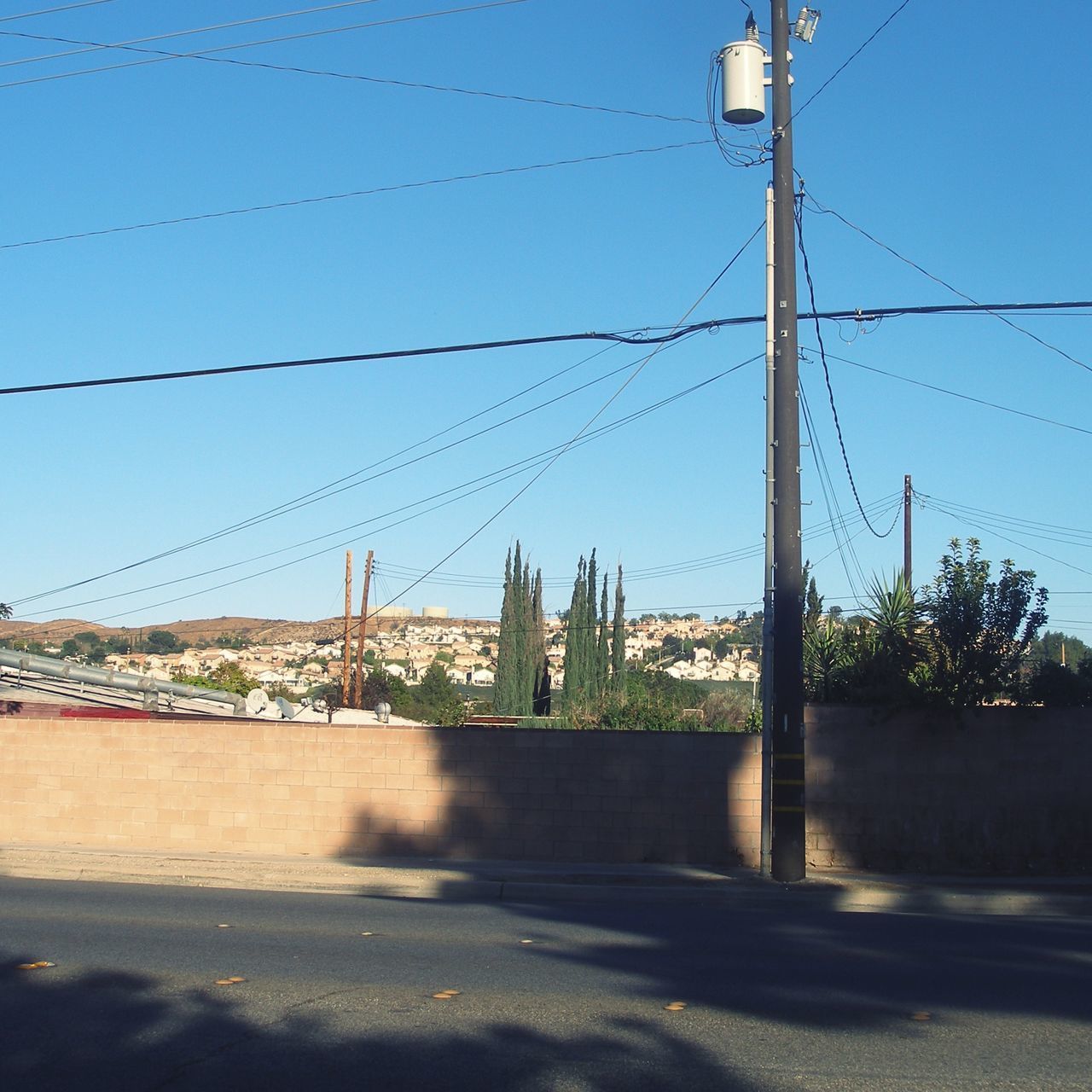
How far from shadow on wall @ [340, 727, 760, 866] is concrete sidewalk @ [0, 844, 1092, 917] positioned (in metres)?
0.47

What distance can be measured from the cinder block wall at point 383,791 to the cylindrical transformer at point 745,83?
8.07m

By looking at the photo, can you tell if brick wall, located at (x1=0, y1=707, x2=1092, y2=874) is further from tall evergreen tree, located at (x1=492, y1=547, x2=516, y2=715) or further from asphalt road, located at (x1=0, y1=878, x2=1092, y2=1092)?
tall evergreen tree, located at (x1=492, y1=547, x2=516, y2=715)

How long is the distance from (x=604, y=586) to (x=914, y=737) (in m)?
35.0

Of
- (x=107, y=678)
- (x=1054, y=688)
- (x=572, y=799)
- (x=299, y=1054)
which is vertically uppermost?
(x=107, y=678)

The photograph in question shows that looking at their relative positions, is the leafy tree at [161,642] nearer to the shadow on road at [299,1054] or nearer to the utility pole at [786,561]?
the utility pole at [786,561]

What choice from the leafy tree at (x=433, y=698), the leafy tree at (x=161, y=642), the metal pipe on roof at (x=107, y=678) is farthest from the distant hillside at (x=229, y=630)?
the metal pipe on roof at (x=107, y=678)

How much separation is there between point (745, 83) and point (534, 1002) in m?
11.9

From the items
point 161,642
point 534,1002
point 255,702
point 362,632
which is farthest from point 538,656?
point 161,642

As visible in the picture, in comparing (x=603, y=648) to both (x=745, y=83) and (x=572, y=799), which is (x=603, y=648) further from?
(x=745, y=83)

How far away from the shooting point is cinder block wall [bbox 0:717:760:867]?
16625 millimetres

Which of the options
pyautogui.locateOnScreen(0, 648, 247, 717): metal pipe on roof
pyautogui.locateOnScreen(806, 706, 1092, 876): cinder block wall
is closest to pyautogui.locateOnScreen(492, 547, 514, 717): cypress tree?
pyautogui.locateOnScreen(0, 648, 247, 717): metal pipe on roof

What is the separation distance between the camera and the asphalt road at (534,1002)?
20.8ft

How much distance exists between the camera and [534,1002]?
7844mm

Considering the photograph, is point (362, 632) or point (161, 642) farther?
point (161, 642)
